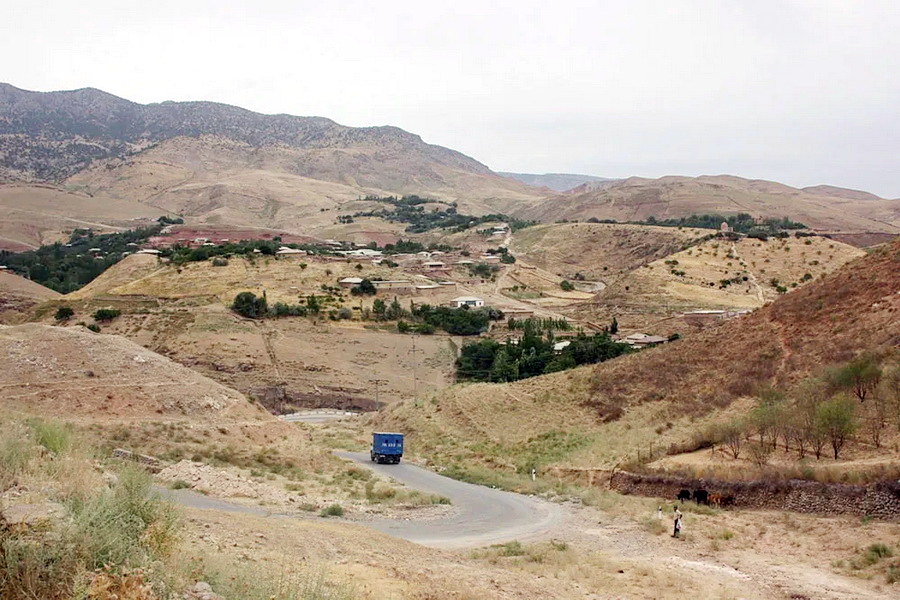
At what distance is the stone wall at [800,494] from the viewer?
17234 millimetres

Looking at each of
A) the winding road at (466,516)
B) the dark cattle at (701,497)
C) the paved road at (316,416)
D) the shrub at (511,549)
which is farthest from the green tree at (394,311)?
the shrub at (511,549)

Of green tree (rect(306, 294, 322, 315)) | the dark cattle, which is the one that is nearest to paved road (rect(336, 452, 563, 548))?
the dark cattle

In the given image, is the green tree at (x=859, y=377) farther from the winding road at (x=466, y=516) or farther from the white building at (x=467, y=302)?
the white building at (x=467, y=302)

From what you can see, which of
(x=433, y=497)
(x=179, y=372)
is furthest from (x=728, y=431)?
(x=179, y=372)

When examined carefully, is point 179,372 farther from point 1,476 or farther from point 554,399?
point 1,476

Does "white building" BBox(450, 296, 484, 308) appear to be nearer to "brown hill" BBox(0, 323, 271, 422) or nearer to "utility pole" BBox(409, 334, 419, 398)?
"utility pole" BBox(409, 334, 419, 398)

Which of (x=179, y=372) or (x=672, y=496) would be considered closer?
(x=672, y=496)

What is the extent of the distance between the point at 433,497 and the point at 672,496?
23.3ft

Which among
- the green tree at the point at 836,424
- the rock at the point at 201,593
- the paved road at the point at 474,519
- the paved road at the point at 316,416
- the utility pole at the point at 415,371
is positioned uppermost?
the rock at the point at 201,593

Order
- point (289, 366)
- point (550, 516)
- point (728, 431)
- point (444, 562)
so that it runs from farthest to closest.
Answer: point (289, 366), point (728, 431), point (550, 516), point (444, 562)

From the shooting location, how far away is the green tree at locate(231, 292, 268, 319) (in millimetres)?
64000

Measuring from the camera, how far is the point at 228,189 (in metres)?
182

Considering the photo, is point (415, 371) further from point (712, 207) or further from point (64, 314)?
point (712, 207)

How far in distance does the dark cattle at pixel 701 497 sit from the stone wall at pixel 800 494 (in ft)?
0.61
